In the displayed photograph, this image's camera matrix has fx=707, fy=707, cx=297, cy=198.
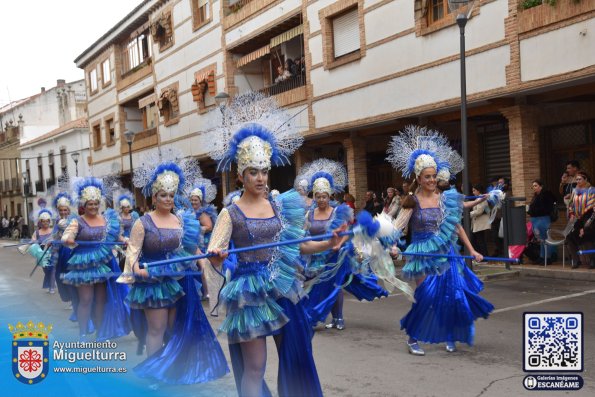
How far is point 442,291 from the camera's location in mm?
7102

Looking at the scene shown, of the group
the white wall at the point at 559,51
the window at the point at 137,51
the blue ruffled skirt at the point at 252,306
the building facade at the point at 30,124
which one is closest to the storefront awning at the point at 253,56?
the window at the point at 137,51

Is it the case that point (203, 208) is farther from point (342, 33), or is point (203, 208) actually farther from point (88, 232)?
point (342, 33)

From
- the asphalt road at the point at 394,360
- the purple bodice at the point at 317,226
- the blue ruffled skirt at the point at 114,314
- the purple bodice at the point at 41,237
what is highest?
the purple bodice at the point at 317,226

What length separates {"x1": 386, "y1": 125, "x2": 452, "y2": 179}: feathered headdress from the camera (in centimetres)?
731

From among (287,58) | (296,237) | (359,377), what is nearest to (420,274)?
(359,377)

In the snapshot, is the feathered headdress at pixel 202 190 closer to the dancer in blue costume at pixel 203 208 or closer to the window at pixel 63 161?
the dancer in blue costume at pixel 203 208

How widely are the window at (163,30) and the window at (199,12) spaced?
239 cm

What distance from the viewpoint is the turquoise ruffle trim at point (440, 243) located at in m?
7.11

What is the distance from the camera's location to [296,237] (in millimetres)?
5012

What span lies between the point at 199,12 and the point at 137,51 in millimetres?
7783

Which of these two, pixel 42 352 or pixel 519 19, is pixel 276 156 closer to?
pixel 42 352

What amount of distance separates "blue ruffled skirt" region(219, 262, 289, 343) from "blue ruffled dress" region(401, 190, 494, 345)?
2.72m

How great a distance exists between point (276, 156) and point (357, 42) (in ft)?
45.4

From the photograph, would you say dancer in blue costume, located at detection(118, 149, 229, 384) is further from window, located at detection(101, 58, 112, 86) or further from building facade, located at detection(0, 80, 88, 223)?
building facade, located at detection(0, 80, 88, 223)
